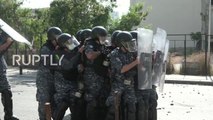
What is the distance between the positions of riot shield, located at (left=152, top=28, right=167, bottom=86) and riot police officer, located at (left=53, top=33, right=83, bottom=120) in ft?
3.72

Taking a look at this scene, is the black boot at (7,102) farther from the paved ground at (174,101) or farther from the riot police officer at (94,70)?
the riot police officer at (94,70)

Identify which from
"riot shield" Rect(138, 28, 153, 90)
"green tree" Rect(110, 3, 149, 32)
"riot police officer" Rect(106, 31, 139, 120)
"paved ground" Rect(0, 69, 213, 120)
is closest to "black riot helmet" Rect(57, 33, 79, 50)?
"riot police officer" Rect(106, 31, 139, 120)

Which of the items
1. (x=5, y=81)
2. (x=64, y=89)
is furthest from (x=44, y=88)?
(x=5, y=81)

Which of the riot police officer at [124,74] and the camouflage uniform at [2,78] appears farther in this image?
the camouflage uniform at [2,78]

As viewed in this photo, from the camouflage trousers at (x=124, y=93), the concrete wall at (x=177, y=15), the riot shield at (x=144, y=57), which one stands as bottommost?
the camouflage trousers at (x=124, y=93)

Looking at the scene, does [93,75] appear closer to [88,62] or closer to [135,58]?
[88,62]

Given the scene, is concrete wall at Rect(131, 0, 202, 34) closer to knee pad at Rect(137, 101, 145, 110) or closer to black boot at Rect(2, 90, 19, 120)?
black boot at Rect(2, 90, 19, 120)

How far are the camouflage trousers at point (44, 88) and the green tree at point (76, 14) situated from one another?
45.8 feet

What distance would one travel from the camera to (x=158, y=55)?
7203 mm

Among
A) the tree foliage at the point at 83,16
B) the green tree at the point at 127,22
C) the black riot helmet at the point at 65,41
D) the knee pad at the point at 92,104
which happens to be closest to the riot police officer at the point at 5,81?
the black riot helmet at the point at 65,41

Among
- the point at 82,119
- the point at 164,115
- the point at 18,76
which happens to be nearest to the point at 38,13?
the point at 18,76

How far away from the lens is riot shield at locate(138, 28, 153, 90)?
6559 millimetres

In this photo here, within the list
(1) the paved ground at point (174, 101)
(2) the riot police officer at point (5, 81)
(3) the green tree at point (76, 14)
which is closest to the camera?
(2) the riot police officer at point (5, 81)

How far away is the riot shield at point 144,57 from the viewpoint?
258 inches
